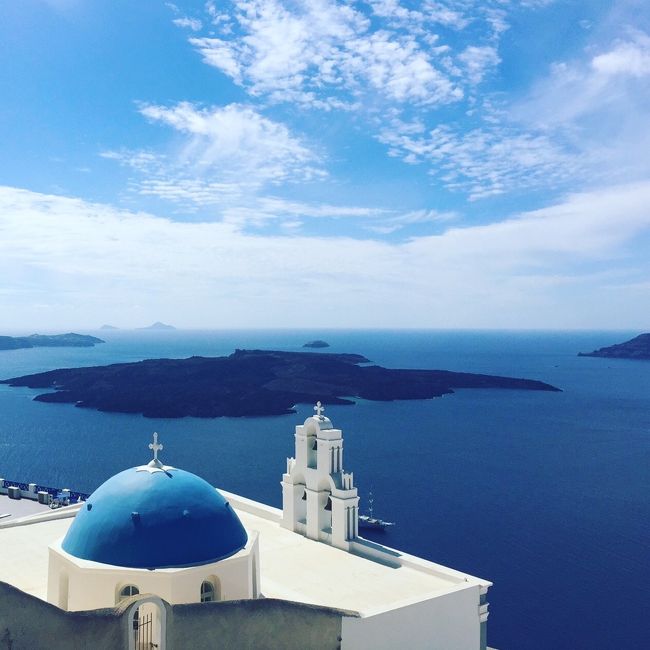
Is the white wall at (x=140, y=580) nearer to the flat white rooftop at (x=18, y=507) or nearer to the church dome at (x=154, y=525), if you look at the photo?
the church dome at (x=154, y=525)

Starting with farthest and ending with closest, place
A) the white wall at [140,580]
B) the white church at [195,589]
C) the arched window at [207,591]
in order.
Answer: the arched window at [207,591] < the white wall at [140,580] < the white church at [195,589]

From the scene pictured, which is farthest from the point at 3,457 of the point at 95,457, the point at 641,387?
the point at 641,387

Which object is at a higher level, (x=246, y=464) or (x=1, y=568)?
(x=1, y=568)

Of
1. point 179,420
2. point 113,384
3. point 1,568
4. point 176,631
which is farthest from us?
point 113,384

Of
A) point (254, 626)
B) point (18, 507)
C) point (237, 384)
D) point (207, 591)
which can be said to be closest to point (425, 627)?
point (254, 626)

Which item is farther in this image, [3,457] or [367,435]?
[367,435]

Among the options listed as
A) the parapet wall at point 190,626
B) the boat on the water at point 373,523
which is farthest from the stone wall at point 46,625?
the boat on the water at point 373,523

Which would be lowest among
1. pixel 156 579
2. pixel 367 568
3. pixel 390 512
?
pixel 390 512

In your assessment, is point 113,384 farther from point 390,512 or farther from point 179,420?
point 390,512
